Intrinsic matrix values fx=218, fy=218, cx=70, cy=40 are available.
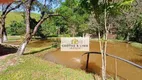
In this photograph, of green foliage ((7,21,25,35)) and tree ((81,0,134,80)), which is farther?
green foliage ((7,21,25,35))

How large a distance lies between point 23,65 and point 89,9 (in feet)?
14.9

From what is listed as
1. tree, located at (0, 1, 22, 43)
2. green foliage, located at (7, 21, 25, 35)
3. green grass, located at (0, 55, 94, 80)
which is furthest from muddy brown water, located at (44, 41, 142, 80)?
green foliage, located at (7, 21, 25, 35)

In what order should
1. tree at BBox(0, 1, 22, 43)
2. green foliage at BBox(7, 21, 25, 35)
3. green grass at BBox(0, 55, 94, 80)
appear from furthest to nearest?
green foliage at BBox(7, 21, 25, 35)
tree at BBox(0, 1, 22, 43)
green grass at BBox(0, 55, 94, 80)

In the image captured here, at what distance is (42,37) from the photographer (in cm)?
3053

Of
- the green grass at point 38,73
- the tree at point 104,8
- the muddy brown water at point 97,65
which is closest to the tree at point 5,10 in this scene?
the muddy brown water at point 97,65

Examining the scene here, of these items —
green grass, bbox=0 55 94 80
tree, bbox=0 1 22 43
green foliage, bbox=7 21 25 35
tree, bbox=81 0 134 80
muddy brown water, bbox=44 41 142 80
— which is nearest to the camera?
tree, bbox=81 0 134 80

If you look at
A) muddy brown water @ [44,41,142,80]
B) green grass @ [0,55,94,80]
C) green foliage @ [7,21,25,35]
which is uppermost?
green foliage @ [7,21,25,35]

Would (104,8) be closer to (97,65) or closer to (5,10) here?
(97,65)

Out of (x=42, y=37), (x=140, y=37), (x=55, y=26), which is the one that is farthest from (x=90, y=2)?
(x=55, y=26)

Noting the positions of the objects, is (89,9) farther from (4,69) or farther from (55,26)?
(55,26)

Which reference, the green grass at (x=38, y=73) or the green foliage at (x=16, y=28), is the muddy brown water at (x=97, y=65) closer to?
the green grass at (x=38, y=73)

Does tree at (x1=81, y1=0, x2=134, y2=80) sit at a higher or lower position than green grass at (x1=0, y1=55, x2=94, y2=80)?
higher

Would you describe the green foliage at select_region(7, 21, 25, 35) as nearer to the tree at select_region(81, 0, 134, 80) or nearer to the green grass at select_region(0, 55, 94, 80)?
the green grass at select_region(0, 55, 94, 80)

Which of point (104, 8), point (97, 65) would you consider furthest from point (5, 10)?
point (104, 8)
